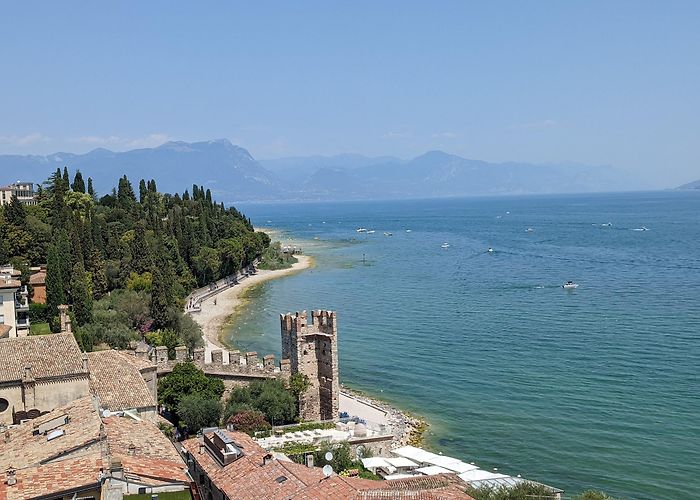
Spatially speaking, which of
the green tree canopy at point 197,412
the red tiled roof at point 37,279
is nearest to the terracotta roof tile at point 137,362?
the green tree canopy at point 197,412

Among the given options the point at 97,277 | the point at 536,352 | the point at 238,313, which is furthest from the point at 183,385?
the point at 238,313

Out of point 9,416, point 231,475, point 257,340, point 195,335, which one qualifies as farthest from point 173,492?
point 257,340

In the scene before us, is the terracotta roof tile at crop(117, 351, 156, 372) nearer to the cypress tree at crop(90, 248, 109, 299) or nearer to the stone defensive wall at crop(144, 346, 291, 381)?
the stone defensive wall at crop(144, 346, 291, 381)

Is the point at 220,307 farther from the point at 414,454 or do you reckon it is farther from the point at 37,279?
the point at 414,454

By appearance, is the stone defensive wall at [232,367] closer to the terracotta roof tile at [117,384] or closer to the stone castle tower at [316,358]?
the stone castle tower at [316,358]

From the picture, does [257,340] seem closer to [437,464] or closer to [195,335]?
[195,335]

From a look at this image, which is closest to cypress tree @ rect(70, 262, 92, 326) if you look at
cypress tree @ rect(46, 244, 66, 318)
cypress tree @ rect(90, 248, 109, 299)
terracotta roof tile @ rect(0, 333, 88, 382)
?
cypress tree @ rect(46, 244, 66, 318)
